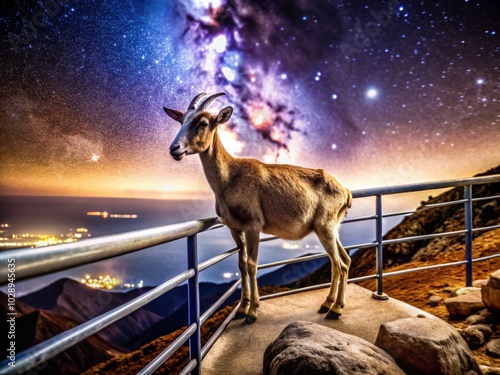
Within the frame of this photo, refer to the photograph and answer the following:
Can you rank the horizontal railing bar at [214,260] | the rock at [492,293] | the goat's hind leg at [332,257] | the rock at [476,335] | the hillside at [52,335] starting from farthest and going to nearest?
the hillside at [52,335] < the goat's hind leg at [332,257] < the rock at [492,293] < the rock at [476,335] < the horizontal railing bar at [214,260]

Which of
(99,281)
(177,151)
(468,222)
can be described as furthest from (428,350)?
(99,281)

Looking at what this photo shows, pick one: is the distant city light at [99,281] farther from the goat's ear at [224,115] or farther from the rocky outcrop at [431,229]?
the goat's ear at [224,115]

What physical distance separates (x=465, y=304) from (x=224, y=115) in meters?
3.21

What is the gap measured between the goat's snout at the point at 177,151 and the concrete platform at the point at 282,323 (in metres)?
1.76

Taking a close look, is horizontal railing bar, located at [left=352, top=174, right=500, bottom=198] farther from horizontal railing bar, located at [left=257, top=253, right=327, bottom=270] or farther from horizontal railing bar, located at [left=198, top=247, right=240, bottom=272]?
horizontal railing bar, located at [left=198, top=247, right=240, bottom=272]

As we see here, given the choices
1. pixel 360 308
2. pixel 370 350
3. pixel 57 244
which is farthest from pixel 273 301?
pixel 57 244

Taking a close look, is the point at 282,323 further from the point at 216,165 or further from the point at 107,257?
the point at 107,257

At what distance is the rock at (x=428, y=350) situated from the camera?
6.62 ft

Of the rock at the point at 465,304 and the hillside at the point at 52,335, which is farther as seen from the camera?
the hillside at the point at 52,335

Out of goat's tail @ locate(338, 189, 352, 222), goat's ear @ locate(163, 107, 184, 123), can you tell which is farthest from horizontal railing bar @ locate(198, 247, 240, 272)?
goat's ear @ locate(163, 107, 184, 123)

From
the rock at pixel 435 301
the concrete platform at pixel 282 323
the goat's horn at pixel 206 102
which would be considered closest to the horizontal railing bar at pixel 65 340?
the concrete platform at pixel 282 323

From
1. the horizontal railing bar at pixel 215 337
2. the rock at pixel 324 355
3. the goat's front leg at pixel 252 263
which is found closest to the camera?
the rock at pixel 324 355

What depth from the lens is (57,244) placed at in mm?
842

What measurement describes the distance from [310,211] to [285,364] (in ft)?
5.63
